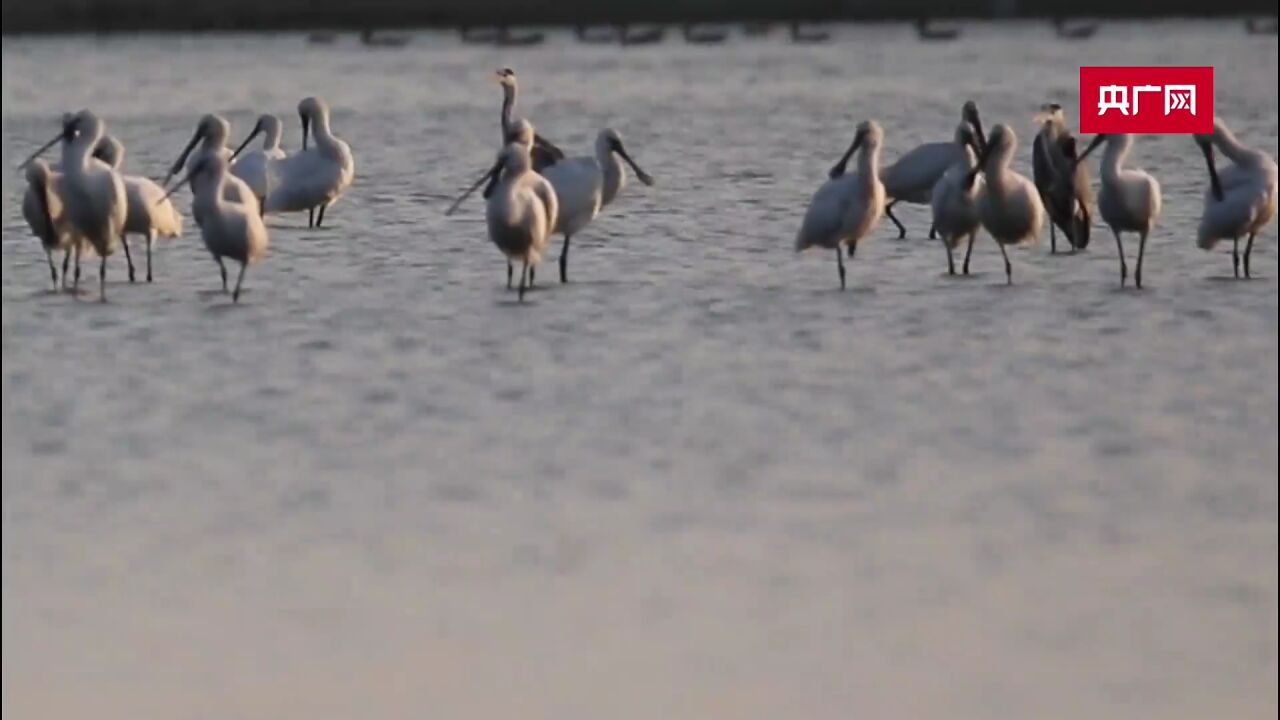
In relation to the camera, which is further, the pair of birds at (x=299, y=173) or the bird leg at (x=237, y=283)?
the pair of birds at (x=299, y=173)

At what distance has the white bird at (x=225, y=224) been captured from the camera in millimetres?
14781

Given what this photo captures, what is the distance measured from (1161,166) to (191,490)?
48.0 feet

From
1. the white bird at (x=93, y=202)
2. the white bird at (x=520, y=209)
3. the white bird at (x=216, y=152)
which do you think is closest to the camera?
the white bird at (x=520, y=209)

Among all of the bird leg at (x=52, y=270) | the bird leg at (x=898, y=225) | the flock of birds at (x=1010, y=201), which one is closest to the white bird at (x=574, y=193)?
the flock of birds at (x=1010, y=201)

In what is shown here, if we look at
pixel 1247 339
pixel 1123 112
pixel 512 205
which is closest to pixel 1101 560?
pixel 1247 339

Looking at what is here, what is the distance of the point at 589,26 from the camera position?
7806 cm

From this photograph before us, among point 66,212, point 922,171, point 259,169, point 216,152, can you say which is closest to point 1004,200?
point 922,171

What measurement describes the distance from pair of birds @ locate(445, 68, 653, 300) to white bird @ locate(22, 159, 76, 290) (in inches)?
77.2

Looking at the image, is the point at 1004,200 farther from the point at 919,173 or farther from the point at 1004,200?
the point at 919,173

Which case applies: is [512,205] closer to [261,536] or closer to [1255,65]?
[261,536]

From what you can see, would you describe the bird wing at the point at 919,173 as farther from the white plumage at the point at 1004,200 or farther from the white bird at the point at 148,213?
the white bird at the point at 148,213

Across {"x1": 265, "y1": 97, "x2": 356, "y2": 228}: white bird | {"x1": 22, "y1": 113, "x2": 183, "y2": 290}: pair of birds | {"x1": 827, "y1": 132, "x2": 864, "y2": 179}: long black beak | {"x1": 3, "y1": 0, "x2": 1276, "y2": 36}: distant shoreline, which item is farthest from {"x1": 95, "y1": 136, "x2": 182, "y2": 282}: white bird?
{"x1": 3, "y1": 0, "x2": 1276, "y2": 36}: distant shoreline

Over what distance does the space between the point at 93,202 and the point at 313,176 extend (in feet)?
12.1

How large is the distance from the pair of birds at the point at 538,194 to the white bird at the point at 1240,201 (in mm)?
2870
